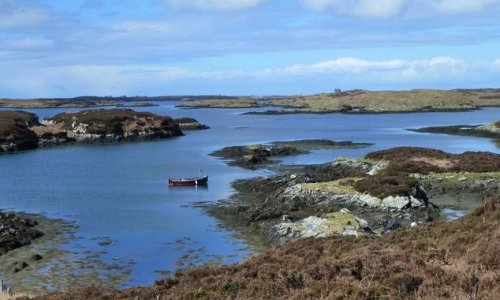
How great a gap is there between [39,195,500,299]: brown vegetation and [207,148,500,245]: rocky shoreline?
9704mm

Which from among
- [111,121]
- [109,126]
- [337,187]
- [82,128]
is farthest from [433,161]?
[82,128]

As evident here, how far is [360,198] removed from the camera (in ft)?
123

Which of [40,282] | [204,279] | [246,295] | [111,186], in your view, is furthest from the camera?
[111,186]

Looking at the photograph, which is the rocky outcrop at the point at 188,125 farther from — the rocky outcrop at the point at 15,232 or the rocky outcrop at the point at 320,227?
the rocky outcrop at the point at 320,227

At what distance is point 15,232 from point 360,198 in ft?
67.5

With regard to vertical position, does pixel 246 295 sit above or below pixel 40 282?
above

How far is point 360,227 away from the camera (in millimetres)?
29297

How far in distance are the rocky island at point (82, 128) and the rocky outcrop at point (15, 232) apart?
58443mm

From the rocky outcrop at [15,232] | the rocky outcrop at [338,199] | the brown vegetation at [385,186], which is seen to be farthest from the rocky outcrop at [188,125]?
the rocky outcrop at [15,232]

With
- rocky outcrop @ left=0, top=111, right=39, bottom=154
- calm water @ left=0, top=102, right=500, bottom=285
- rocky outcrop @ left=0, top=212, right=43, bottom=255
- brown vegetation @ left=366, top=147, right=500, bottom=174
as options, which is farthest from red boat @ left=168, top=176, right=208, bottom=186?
rocky outcrop @ left=0, top=111, right=39, bottom=154

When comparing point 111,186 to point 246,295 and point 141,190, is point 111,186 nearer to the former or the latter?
point 141,190

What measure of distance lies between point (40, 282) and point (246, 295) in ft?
48.0

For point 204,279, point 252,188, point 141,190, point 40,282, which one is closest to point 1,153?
point 141,190

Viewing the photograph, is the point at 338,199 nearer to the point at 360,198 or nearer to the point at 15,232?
the point at 360,198
